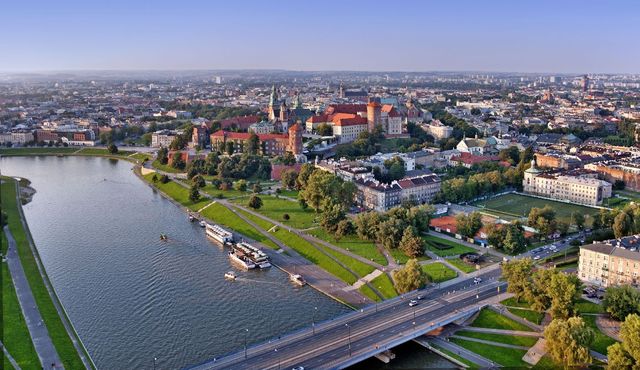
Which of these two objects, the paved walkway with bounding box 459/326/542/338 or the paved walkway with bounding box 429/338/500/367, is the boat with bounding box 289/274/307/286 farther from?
the paved walkway with bounding box 459/326/542/338

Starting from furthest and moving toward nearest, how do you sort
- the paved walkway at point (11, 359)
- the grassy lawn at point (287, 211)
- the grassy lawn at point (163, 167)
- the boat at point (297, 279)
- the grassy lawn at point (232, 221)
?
the grassy lawn at point (163, 167), the grassy lawn at point (287, 211), the grassy lawn at point (232, 221), the boat at point (297, 279), the paved walkway at point (11, 359)

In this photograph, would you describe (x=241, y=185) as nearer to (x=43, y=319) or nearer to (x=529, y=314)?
(x=43, y=319)

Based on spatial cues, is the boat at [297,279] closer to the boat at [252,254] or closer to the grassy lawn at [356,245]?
the boat at [252,254]

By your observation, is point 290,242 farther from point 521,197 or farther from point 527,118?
point 527,118

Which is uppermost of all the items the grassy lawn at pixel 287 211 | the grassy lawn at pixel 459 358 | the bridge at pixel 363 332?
the grassy lawn at pixel 287 211

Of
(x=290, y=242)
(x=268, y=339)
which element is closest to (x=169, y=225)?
(x=290, y=242)

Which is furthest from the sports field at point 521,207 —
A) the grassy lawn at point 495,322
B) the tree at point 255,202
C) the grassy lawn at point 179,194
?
the grassy lawn at point 179,194
